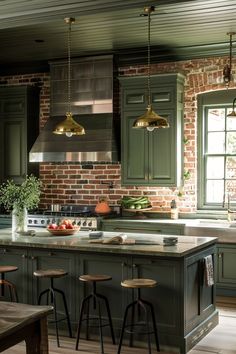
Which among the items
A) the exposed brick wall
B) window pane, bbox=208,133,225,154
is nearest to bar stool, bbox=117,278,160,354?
the exposed brick wall

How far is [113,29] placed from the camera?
22.5 feet

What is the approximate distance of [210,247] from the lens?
5.77 m

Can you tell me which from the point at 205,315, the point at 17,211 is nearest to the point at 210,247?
the point at 205,315

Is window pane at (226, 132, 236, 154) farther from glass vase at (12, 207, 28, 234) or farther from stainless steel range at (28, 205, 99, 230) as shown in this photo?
glass vase at (12, 207, 28, 234)

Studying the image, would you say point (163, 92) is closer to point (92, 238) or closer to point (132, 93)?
point (132, 93)

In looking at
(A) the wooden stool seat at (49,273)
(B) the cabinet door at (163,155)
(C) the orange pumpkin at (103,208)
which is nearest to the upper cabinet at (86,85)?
(B) the cabinet door at (163,155)

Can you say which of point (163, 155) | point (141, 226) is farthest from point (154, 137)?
point (141, 226)

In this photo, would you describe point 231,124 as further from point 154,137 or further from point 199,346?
point 199,346

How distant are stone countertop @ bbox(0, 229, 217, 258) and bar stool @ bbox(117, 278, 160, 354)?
284 millimetres

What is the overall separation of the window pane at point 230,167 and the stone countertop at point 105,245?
232 cm

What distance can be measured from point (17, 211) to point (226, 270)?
9.23 feet

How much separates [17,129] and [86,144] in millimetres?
1417

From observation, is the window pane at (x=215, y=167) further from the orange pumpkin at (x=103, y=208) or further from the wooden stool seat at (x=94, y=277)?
the wooden stool seat at (x=94, y=277)

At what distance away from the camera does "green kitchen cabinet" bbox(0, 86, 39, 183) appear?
879 centimetres
